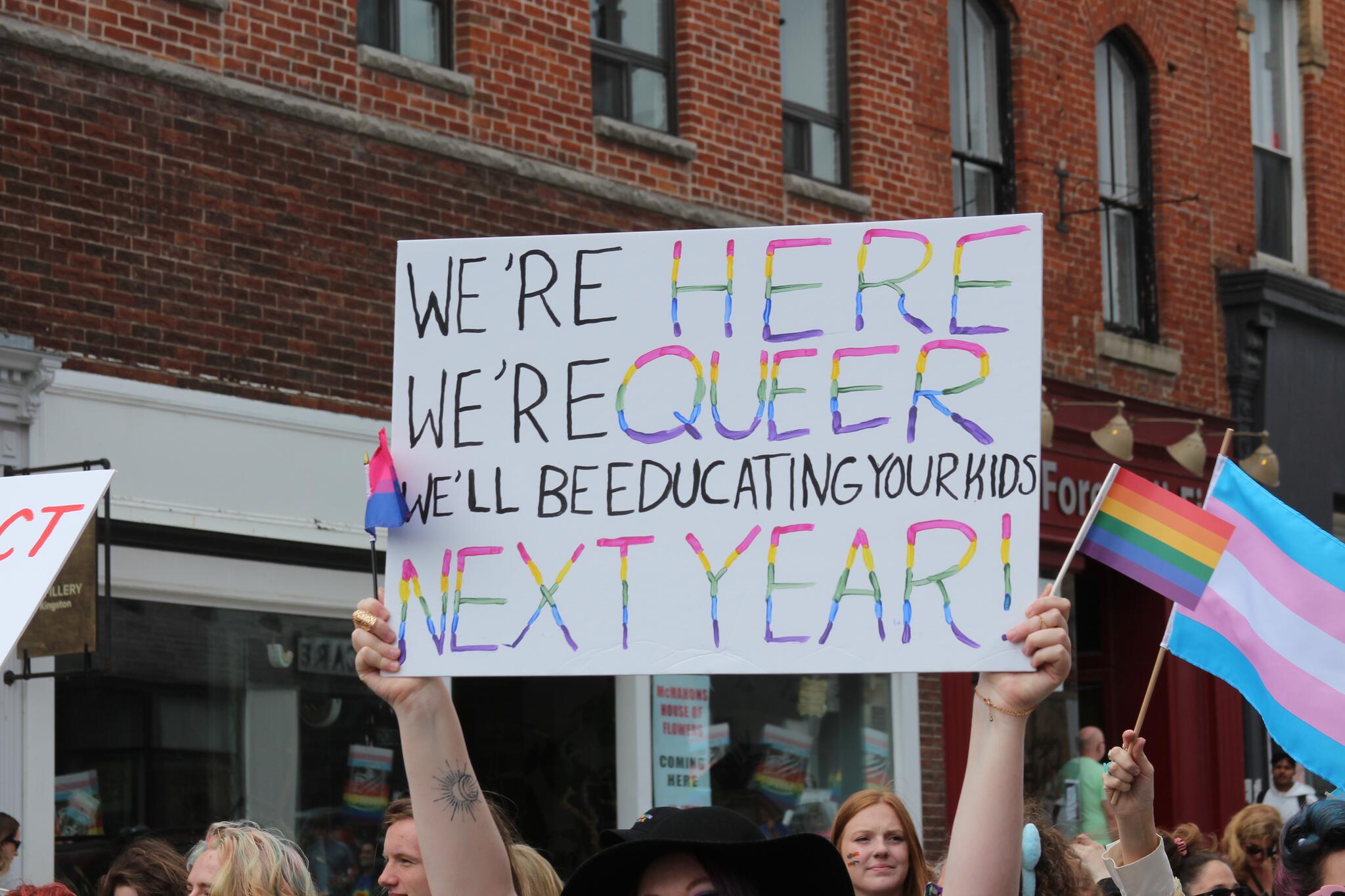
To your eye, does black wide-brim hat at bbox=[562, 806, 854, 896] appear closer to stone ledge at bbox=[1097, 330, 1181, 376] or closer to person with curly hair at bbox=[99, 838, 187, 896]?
person with curly hair at bbox=[99, 838, 187, 896]

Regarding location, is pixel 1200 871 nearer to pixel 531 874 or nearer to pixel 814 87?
pixel 531 874

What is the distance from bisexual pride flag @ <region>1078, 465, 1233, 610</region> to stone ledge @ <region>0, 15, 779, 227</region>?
4.34 metres

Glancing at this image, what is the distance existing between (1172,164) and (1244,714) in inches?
170

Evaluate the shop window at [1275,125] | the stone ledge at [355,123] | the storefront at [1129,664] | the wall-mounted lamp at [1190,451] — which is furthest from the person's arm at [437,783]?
the shop window at [1275,125]

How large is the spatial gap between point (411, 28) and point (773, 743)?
4770 mm

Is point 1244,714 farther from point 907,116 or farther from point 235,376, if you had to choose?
point 235,376

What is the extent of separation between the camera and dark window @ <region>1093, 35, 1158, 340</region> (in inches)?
644

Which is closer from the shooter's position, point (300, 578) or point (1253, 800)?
point (300, 578)

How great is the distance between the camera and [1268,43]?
60.2 ft

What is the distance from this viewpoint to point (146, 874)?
6.32m

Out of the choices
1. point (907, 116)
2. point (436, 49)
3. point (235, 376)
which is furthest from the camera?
point (907, 116)

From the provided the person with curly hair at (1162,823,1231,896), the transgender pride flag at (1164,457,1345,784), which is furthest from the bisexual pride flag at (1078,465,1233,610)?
the person with curly hair at (1162,823,1231,896)

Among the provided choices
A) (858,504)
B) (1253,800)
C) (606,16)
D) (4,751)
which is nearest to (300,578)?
(4,751)

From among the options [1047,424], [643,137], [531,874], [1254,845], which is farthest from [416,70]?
[531,874]
